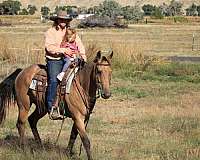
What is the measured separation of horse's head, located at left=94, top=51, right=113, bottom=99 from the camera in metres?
8.39

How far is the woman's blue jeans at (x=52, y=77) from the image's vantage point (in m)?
9.36

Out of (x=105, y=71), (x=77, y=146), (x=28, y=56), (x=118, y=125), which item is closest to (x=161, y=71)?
(x=28, y=56)

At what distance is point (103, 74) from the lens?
28.0 feet

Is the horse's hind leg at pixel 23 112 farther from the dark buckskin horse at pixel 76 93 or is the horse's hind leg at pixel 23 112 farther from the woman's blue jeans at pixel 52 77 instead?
the woman's blue jeans at pixel 52 77

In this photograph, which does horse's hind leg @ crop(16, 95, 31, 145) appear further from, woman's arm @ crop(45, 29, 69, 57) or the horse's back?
woman's arm @ crop(45, 29, 69, 57)

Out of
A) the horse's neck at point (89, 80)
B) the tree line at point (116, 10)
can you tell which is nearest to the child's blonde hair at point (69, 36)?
the horse's neck at point (89, 80)

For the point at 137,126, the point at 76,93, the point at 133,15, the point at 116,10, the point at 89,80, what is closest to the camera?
the point at 89,80

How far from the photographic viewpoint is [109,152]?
9922 mm

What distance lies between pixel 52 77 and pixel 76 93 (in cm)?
57

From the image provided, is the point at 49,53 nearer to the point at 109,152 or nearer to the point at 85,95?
the point at 85,95

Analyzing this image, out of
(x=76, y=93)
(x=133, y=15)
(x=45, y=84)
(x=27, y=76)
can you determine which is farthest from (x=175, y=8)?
(x=76, y=93)

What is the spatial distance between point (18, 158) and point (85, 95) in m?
1.54

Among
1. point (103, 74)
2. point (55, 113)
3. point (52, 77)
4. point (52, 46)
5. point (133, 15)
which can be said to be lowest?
point (133, 15)

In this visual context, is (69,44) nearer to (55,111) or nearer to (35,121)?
(55,111)
